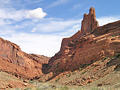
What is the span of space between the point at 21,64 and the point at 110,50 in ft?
153

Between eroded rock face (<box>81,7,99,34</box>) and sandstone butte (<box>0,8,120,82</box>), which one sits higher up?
eroded rock face (<box>81,7,99,34</box>)

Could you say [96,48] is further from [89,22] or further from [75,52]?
[89,22]

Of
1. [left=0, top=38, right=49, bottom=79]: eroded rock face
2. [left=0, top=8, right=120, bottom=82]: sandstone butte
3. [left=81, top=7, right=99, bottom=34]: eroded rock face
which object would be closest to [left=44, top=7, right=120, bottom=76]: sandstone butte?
[left=0, top=8, right=120, bottom=82]: sandstone butte

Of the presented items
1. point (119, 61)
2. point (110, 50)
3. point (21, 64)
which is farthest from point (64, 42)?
point (119, 61)

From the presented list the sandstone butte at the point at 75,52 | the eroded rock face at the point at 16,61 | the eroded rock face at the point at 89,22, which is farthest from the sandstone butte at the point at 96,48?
the eroded rock face at the point at 16,61

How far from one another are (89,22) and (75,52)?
26.5 metres

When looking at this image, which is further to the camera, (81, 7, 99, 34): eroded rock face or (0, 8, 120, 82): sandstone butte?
(81, 7, 99, 34): eroded rock face

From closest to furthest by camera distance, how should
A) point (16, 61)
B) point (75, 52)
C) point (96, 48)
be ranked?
point (96, 48)
point (75, 52)
point (16, 61)

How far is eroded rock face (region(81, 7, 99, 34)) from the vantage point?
80.3 m

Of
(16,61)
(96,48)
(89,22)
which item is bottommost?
(96,48)

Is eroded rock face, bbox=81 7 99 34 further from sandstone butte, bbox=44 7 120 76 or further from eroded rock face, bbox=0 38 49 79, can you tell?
eroded rock face, bbox=0 38 49 79

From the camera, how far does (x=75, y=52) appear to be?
Result: 61469mm

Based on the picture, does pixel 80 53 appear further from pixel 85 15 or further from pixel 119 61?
pixel 85 15

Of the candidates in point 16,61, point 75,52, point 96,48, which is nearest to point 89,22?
point 75,52
